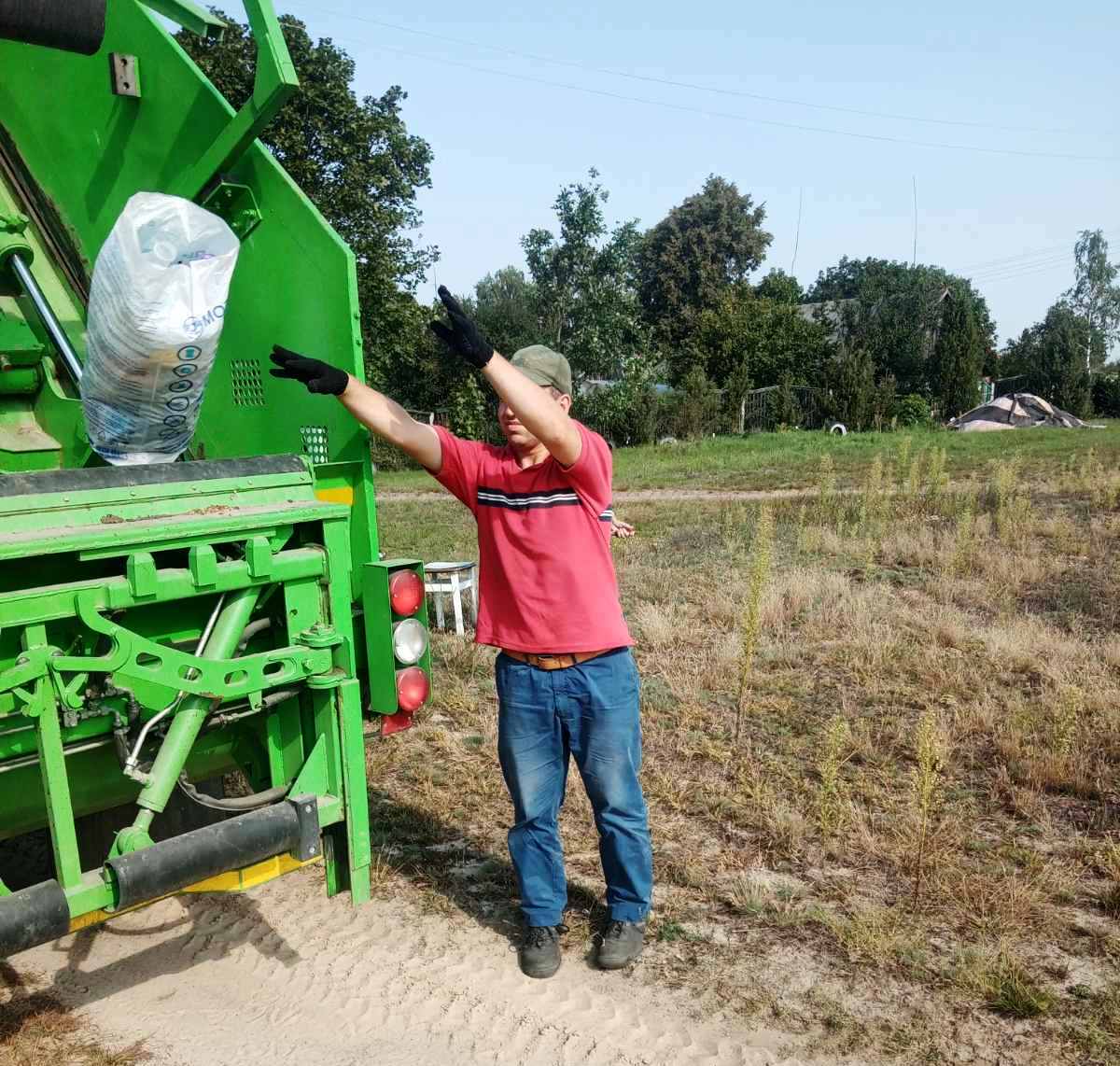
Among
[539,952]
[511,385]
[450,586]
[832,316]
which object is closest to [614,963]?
[539,952]

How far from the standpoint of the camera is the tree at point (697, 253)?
4612 centimetres

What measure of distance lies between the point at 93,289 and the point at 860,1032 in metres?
2.84

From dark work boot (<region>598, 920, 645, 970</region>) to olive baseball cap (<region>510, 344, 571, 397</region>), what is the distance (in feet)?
5.26

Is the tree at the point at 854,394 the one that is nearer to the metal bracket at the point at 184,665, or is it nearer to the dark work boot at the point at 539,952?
the dark work boot at the point at 539,952

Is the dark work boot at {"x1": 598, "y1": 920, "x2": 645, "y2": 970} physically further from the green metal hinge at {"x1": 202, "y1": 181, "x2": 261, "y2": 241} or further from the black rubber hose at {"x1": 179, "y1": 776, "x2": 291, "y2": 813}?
the green metal hinge at {"x1": 202, "y1": 181, "x2": 261, "y2": 241}

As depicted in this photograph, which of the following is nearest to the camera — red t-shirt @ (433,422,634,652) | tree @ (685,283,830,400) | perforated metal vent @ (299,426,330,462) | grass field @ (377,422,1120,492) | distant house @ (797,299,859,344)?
red t-shirt @ (433,422,634,652)

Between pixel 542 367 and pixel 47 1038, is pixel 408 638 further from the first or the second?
pixel 47 1038

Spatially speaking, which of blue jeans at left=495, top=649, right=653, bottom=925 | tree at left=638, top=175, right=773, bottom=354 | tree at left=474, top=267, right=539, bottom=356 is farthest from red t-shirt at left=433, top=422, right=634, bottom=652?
tree at left=638, top=175, right=773, bottom=354

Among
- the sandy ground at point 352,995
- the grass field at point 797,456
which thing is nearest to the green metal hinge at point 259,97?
the sandy ground at point 352,995

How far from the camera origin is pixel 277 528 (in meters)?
2.58

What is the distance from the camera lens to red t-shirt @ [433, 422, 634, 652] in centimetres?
292

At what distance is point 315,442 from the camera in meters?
3.24

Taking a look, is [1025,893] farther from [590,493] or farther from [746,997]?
[590,493]

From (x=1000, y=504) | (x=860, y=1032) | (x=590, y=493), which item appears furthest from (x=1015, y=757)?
(x=1000, y=504)
